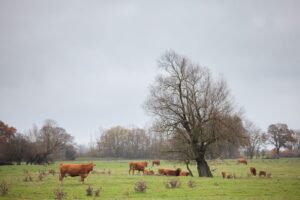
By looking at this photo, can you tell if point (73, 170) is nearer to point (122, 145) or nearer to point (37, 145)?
point (37, 145)

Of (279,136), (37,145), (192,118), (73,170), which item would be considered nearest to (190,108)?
(192,118)

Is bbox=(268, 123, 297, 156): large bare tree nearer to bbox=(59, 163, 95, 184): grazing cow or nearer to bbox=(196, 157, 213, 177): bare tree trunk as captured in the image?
bbox=(196, 157, 213, 177): bare tree trunk

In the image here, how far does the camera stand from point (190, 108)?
30.4 metres

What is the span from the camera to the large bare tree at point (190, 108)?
29906 mm

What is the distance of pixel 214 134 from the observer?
2956cm

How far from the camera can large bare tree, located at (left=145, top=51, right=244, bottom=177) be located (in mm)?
29906

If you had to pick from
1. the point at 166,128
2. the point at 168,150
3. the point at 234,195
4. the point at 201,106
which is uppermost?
the point at 201,106

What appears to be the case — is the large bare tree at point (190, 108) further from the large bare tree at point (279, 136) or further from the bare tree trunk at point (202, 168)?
the large bare tree at point (279, 136)

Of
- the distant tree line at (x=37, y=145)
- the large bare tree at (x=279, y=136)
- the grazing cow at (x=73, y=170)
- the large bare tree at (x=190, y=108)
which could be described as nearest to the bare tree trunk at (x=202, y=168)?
the large bare tree at (x=190, y=108)

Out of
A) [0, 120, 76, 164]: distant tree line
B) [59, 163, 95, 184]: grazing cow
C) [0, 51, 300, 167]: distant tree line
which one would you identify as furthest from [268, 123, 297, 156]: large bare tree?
[59, 163, 95, 184]: grazing cow

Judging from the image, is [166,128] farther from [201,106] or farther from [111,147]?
[111,147]

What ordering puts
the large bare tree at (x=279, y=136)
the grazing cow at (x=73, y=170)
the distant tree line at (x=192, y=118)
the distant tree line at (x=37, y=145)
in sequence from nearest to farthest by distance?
1. the grazing cow at (x=73, y=170)
2. the distant tree line at (x=192, y=118)
3. the distant tree line at (x=37, y=145)
4. the large bare tree at (x=279, y=136)

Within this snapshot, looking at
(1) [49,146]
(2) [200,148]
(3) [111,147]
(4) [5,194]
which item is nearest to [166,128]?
(2) [200,148]

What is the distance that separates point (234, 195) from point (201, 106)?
14.6m
